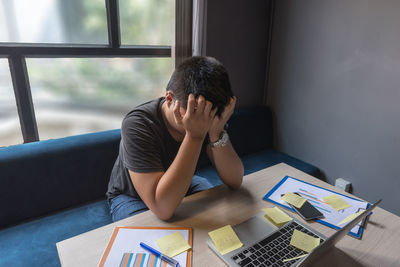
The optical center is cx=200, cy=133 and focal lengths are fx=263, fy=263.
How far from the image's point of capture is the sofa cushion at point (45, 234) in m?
1.15

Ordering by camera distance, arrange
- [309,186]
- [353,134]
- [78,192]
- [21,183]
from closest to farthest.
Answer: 1. [309,186]
2. [21,183]
3. [78,192]
4. [353,134]

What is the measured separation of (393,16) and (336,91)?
574 mm

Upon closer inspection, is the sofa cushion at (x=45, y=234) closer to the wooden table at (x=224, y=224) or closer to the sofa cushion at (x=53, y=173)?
the sofa cushion at (x=53, y=173)

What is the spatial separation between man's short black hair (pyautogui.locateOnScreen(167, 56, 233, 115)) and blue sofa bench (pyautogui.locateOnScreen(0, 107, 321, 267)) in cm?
91

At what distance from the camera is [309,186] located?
1.09m

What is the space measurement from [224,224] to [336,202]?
0.45 meters

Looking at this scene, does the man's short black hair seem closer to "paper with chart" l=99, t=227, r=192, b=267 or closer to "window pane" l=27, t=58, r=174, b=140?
"paper with chart" l=99, t=227, r=192, b=267

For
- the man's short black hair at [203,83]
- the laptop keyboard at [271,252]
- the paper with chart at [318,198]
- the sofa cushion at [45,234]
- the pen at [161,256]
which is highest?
the man's short black hair at [203,83]

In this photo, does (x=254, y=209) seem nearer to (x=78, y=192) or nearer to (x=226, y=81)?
(x=226, y=81)

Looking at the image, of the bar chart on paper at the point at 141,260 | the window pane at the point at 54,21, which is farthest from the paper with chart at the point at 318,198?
the window pane at the point at 54,21

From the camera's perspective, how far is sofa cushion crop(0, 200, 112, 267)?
1154mm

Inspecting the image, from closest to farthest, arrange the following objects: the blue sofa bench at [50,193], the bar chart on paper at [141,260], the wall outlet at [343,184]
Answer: the bar chart on paper at [141,260] → the blue sofa bench at [50,193] → the wall outlet at [343,184]

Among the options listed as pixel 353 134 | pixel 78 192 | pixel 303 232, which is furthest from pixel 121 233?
pixel 353 134

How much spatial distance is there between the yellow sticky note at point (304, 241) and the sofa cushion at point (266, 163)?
117cm
